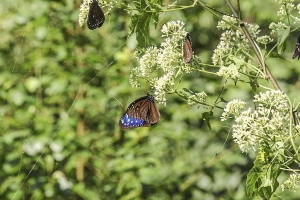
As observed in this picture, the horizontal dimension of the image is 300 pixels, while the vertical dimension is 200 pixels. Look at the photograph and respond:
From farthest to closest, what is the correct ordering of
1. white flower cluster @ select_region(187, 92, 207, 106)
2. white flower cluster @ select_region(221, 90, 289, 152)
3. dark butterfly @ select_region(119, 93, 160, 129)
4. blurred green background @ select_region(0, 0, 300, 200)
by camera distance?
blurred green background @ select_region(0, 0, 300, 200) < dark butterfly @ select_region(119, 93, 160, 129) < white flower cluster @ select_region(187, 92, 207, 106) < white flower cluster @ select_region(221, 90, 289, 152)

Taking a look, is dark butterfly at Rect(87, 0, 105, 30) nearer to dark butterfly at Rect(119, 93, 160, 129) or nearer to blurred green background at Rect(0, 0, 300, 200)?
dark butterfly at Rect(119, 93, 160, 129)

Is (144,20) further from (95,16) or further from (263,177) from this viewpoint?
(263,177)

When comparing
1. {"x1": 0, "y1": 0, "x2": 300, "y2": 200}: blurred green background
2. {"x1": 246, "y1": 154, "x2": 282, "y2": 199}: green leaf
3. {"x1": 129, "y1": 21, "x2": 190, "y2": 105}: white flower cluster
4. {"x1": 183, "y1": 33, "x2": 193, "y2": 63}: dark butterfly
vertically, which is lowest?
{"x1": 0, "y1": 0, "x2": 300, "y2": 200}: blurred green background

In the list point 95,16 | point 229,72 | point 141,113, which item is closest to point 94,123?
point 141,113

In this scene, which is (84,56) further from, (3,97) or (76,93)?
(3,97)

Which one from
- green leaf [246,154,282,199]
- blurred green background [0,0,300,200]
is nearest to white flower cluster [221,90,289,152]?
green leaf [246,154,282,199]

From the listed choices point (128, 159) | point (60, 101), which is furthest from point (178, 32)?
point (60, 101)
